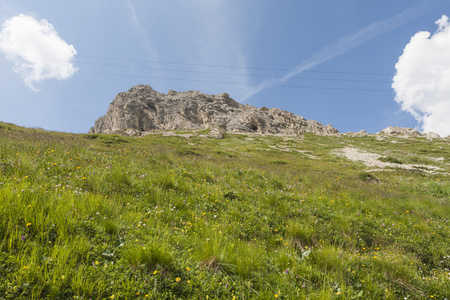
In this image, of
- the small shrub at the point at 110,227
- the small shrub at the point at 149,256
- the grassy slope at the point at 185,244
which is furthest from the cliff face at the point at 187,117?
the small shrub at the point at 149,256

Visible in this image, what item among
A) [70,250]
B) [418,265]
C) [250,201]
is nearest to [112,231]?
[70,250]

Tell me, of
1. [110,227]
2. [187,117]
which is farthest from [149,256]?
[187,117]

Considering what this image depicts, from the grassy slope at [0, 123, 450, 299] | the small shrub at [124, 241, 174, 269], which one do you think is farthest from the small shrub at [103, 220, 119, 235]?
the small shrub at [124, 241, 174, 269]

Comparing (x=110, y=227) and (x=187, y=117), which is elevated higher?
(x=187, y=117)

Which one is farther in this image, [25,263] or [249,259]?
[249,259]

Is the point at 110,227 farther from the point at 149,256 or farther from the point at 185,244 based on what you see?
the point at 185,244

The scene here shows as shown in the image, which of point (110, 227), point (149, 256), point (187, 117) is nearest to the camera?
point (149, 256)

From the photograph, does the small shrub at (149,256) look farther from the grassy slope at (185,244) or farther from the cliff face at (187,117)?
the cliff face at (187,117)

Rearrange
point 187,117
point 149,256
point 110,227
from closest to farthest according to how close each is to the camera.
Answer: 1. point 149,256
2. point 110,227
3. point 187,117

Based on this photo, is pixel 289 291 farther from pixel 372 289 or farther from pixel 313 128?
pixel 313 128

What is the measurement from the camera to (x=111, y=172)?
6461mm

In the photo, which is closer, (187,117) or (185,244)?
(185,244)

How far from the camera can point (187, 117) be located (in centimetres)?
15262

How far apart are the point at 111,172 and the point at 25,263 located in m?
4.39
